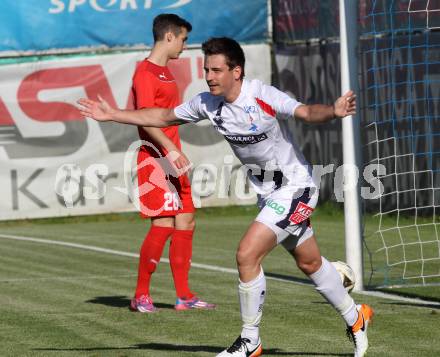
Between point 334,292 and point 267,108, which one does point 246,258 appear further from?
point 267,108

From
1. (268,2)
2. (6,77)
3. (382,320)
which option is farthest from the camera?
(268,2)

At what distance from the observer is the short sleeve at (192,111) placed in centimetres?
737

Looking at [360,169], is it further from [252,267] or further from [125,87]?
[125,87]

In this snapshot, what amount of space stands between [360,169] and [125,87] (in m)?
9.04

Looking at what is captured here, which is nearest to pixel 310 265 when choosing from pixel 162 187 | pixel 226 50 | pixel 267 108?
pixel 267 108

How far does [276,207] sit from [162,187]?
245 centimetres

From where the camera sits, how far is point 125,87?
739 inches

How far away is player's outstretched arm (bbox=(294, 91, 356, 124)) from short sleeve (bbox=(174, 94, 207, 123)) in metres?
0.78

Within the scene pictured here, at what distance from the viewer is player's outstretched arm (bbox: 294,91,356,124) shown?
650 centimetres

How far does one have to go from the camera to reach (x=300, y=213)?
23.3 ft

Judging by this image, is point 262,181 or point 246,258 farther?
point 262,181

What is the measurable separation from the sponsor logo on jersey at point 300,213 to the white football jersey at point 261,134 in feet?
0.43

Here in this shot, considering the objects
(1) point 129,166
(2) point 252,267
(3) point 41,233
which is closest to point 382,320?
(2) point 252,267

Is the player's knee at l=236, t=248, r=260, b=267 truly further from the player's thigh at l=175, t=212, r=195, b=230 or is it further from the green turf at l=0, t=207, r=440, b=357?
the player's thigh at l=175, t=212, r=195, b=230
